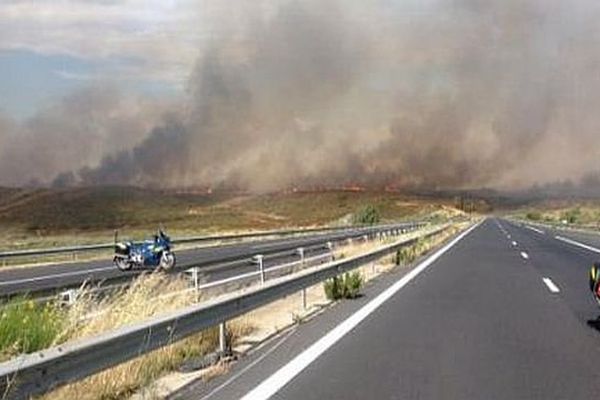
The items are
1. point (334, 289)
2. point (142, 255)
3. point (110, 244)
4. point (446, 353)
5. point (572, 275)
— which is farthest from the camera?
point (110, 244)

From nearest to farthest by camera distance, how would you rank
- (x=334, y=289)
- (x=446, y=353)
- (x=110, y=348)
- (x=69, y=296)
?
1. (x=110, y=348)
2. (x=446, y=353)
3. (x=69, y=296)
4. (x=334, y=289)

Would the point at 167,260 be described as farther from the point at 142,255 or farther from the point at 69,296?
the point at 69,296

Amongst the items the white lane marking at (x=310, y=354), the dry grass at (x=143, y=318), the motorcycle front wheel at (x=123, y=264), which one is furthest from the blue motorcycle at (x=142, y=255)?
the dry grass at (x=143, y=318)

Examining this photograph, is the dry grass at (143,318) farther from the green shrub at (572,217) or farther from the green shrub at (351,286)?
the green shrub at (572,217)

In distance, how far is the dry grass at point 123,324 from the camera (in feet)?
26.6

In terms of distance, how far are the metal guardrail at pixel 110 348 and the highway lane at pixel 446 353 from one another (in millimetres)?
628

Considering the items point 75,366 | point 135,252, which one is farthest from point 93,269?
point 75,366

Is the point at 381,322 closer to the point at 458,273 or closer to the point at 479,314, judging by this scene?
the point at 479,314

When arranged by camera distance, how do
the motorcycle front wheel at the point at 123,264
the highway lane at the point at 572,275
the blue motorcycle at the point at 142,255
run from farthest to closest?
the blue motorcycle at the point at 142,255 → the motorcycle front wheel at the point at 123,264 → the highway lane at the point at 572,275

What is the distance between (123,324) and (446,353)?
377 cm

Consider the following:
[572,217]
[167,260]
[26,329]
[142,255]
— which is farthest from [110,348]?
[572,217]

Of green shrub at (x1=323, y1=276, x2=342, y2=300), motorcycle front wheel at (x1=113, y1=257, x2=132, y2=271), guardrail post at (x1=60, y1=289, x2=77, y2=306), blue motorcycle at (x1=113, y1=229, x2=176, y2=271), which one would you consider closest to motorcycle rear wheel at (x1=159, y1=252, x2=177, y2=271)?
blue motorcycle at (x1=113, y1=229, x2=176, y2=271)

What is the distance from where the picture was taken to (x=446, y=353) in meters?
11.0

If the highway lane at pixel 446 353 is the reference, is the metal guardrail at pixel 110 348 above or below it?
above
